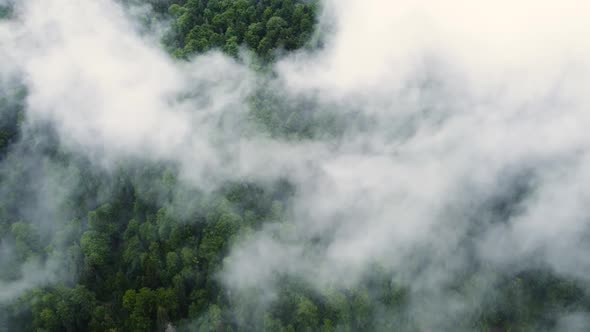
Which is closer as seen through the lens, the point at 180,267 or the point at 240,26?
the point at 180,267

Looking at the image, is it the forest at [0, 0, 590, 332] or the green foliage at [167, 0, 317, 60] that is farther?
the green foliage at [167, 0, 317, 60]

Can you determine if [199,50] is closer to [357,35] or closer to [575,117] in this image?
[357,35]

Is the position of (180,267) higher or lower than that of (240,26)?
lower

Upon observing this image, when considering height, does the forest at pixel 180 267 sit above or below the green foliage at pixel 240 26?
below

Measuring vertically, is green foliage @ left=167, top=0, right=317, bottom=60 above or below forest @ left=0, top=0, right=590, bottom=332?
above

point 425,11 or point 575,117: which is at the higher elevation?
point 425,11

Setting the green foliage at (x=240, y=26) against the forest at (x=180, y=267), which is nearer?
the forest at (x=180, y=267)

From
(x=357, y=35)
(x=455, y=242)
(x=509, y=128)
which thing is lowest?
(x=455, y=242)

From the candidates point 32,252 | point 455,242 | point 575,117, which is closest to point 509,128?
point 575,117
